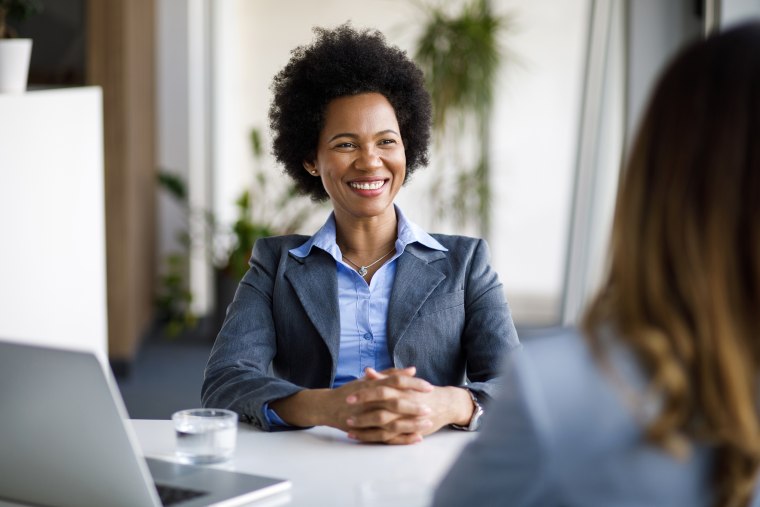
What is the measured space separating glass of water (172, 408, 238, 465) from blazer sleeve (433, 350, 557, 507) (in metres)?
0.70

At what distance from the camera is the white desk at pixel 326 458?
1.48 m

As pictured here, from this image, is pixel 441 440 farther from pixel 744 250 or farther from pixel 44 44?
pixel 44 44

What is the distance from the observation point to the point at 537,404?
0.92 metres

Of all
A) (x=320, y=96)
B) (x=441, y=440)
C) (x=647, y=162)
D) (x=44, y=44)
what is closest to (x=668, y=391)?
(x=647, y=162)

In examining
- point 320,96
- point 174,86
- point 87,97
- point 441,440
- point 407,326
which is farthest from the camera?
point 174,86

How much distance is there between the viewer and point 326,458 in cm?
164

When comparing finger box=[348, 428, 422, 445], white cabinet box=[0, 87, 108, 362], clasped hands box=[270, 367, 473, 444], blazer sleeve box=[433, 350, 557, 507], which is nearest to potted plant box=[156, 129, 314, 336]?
white cabinet box=[0, 87, 108, 362]

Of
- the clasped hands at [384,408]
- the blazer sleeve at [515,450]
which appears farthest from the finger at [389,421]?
the blazer sleeve at [515,450]

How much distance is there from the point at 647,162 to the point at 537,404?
0.26 meters

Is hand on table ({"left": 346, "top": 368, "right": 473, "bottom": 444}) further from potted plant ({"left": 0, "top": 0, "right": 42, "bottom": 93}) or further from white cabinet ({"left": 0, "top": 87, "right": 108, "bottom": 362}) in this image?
potted plant ({"left": 0, "top": 0, "right": 42, "bottom": 93})

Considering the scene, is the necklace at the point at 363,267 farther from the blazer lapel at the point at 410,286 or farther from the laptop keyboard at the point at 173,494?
the laptop keyboard at the point at 173,494

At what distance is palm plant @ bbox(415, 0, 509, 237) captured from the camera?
648cm

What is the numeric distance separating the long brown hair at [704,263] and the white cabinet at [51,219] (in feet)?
8.47

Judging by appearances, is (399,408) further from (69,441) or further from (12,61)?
(12,61)
